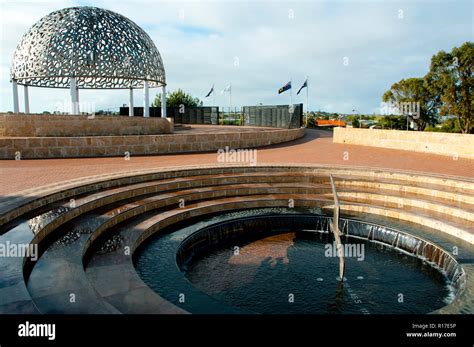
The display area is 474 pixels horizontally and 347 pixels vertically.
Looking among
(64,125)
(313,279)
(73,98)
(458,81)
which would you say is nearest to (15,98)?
(73,98)

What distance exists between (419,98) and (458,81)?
804 centimetres

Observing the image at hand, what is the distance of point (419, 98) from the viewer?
33.3 m

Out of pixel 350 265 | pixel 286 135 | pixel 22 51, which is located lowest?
pixel 350 265

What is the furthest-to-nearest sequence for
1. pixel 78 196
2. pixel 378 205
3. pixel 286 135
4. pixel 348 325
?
pixel 286 135, pixel 378 205, pixel 78 196, pixel 348 325

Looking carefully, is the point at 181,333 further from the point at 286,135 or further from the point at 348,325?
the point at 286,135

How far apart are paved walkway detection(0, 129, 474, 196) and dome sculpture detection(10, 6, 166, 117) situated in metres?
10.5

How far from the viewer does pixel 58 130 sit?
18516 millimetres

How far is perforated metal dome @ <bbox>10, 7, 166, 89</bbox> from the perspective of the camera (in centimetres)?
2353

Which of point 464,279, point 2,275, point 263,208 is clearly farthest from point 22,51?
point 464,279

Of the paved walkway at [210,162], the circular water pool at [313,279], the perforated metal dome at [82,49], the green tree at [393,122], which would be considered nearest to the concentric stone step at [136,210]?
the paved walkway at [210,162]

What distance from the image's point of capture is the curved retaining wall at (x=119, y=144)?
15680mm

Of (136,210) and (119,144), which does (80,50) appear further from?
(136,210)

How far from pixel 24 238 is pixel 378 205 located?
1011 cm

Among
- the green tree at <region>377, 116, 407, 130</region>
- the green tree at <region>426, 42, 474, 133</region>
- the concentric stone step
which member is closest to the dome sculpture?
the concentric stone step
